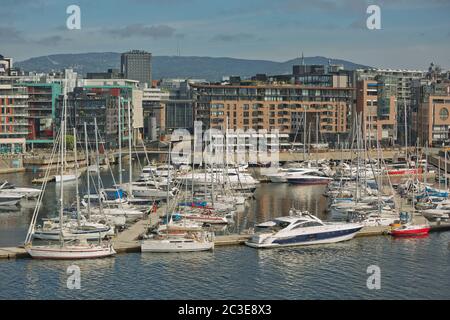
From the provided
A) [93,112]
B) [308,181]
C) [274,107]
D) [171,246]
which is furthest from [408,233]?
[93,112]

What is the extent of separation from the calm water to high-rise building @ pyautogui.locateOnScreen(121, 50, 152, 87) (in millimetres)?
143529

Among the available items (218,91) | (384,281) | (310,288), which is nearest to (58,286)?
(310,288)

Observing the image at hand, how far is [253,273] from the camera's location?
91.0ft

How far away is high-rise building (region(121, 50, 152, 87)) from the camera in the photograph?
175500 mm

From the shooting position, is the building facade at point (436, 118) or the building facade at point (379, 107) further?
the building facade at point (379, 107)

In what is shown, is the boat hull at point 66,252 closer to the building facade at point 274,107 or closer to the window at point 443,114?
the building facade at point 274,107

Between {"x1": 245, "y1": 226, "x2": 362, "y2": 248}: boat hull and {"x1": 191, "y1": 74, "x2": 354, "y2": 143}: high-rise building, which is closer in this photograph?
{"x1": 245, "y1": 226, "x2": 362, "y2": 248}: boat hull

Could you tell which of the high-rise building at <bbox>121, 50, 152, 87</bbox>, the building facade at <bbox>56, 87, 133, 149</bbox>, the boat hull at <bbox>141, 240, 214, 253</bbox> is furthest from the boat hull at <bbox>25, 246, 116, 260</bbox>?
the high-rise building at <bbox>121, 50, 152, 87</bbox>

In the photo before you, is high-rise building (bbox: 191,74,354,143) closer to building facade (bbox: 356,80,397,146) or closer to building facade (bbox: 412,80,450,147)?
building facade (bbox: 356,80,397,146)

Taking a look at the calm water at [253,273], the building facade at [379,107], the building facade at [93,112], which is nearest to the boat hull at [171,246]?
the calm water at [253,273]

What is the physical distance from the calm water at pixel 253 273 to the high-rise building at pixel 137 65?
144m

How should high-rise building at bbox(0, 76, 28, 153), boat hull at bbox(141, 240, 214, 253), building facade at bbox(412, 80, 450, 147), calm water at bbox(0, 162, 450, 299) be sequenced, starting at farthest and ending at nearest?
1. building facade at bbox(412, 80, 450, 147)
2. high-rise building at bbox(0, 76, 28, 153)
3. boat hull at bbox(141, 240, 214, 253)
4. calm water at bbox(0, 162, 450, 299)

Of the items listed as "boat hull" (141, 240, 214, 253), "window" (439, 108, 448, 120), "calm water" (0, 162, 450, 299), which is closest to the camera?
"calm water" (0, 162, 450, 299)

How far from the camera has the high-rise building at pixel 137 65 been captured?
175500 mm
